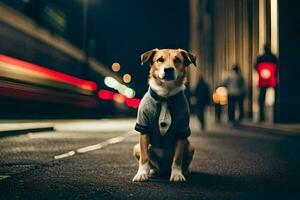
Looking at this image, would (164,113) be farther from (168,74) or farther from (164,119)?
(168,74)

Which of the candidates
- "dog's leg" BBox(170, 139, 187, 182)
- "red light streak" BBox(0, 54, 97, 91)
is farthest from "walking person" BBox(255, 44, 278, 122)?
"dog's leg" BBox(170, 139, 187, 182)

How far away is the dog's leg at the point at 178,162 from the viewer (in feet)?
16.2

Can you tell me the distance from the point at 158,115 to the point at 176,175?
607mm

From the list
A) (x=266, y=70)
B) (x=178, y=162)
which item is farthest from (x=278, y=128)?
(x=178, y=162)

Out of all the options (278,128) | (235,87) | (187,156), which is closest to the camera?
(187,156)

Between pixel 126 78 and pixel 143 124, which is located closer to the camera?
pixel 143 124

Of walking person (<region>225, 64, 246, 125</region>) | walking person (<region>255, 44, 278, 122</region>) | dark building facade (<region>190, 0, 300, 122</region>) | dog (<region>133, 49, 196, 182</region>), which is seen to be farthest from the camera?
dark building facade (<region>190, 0, 300, 122</region>)

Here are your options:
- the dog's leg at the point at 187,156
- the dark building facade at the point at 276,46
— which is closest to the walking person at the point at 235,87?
the dark building facade at the point at 276,46

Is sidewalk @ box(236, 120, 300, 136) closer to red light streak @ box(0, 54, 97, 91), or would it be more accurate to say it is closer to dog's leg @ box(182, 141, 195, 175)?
red light streak @ box(0, 54, 97, 91)

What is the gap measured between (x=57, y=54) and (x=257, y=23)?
38.5ft

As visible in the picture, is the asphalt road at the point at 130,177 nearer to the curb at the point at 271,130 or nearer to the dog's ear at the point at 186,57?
the dog's ear at the point at 186,57

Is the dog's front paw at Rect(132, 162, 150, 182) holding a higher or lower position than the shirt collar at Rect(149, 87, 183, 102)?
lower

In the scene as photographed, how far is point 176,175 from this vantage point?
494 centimetres

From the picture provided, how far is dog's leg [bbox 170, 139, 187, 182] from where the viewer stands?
16.2 ft
